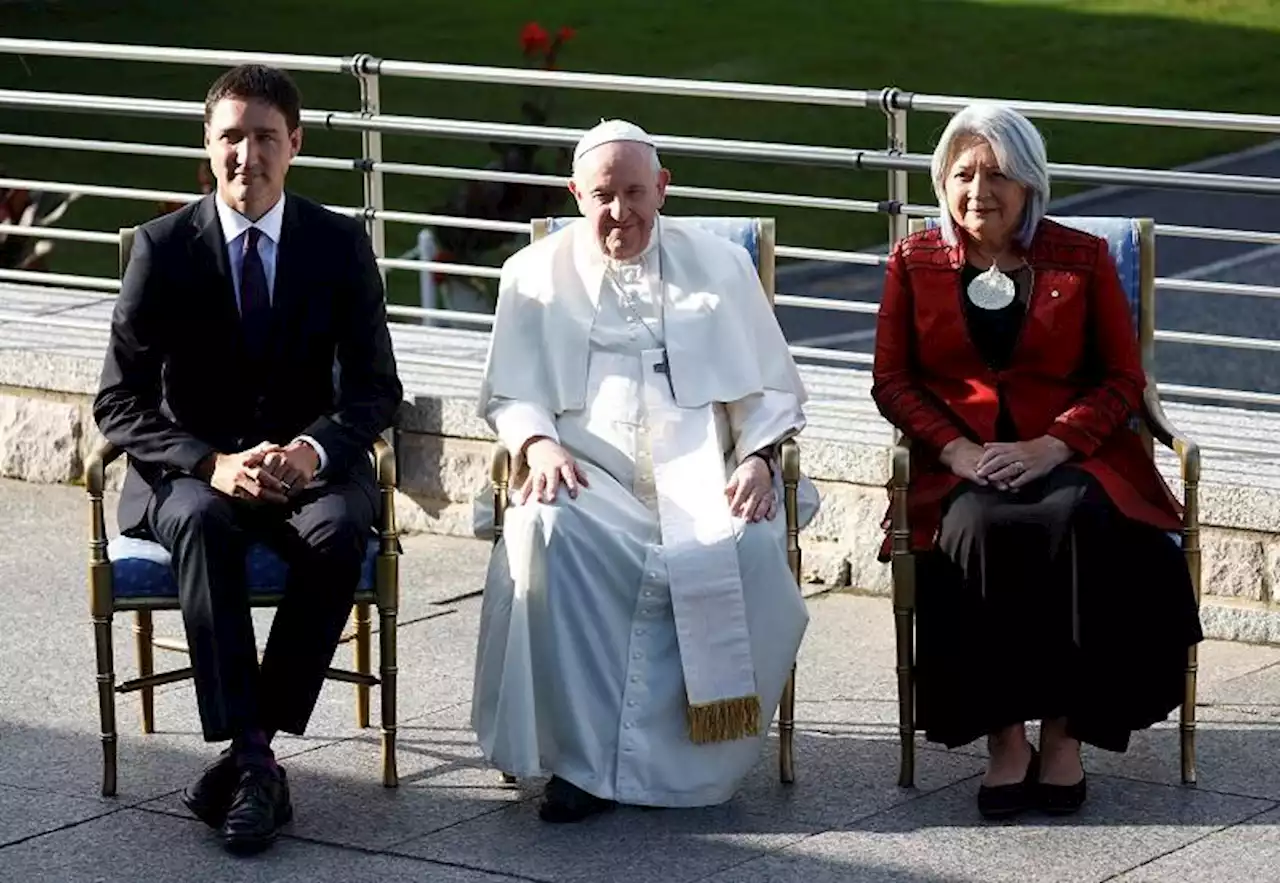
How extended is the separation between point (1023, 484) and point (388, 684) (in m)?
1.43

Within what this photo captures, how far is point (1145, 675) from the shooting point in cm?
555

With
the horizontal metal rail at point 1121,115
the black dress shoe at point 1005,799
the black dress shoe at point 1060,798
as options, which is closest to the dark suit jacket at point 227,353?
the black dress shoe at point 1005,799

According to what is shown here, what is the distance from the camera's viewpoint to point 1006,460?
220 inches

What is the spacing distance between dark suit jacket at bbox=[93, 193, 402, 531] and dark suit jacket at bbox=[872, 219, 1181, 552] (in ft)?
3.84

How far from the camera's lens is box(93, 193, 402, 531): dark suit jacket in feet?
18.6

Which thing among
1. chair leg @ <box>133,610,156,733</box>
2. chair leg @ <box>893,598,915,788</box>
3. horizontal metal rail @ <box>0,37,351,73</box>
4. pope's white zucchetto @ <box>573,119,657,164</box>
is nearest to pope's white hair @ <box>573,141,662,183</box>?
pope's white zucchetto @ <box>573,119,657,164</box>

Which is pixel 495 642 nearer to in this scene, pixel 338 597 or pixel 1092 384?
pixel 338 597

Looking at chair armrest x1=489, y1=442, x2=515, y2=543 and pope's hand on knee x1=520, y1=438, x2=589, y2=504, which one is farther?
chair armrest x1=489, y1=442, x2=515, y2=543

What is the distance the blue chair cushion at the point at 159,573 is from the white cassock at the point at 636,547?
0.46 meters

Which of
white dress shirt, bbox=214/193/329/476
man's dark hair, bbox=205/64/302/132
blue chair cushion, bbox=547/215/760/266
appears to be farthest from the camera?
blue chair cushion, bbox=547/215/760/266

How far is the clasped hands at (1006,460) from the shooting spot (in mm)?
5566

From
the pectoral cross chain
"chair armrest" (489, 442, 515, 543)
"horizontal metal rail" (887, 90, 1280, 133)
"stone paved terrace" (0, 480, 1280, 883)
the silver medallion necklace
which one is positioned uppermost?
"horizontal metal rail" (887, 90, 1280, 133)

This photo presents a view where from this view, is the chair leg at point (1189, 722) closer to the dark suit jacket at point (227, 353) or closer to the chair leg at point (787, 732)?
the chair leg at point (787, 732)

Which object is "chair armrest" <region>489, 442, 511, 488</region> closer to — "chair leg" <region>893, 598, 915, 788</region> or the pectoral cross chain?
the pectoral cross chain
